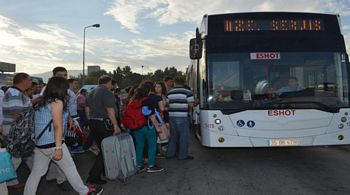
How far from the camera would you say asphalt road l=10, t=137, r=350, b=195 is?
5867 millimetres

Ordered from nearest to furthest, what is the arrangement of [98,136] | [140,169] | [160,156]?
[98,136], [140,169], [160,156]

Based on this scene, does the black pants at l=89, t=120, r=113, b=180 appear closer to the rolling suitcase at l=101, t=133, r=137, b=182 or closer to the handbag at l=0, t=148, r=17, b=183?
the rolling suitcase at l=101, t=133, r=137, b=182

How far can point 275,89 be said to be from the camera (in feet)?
23.7

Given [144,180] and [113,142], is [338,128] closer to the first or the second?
[144,180]

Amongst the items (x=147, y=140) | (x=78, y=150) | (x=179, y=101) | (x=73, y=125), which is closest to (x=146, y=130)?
(x=147, y=140)

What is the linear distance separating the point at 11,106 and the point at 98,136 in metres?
1.43

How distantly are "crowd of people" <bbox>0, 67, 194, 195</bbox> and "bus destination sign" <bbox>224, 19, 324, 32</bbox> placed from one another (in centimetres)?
163

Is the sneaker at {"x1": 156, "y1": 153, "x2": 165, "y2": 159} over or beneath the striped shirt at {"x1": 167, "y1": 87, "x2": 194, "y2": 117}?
beneath

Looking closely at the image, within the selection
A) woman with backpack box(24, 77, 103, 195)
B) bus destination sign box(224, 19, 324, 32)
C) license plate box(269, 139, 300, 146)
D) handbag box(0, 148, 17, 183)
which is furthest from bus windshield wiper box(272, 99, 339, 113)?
handbag box(0, 148, 17, 183)

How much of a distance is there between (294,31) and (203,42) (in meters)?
1.80

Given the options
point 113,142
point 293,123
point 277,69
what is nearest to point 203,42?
point 277,69

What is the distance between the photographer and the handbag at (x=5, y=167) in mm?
4610

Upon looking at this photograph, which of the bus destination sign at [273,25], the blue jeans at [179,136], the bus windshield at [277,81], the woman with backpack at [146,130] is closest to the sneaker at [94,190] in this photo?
the woman with backpack at [146,130]

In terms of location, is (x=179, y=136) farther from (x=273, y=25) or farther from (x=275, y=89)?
(x=273, y=25)
